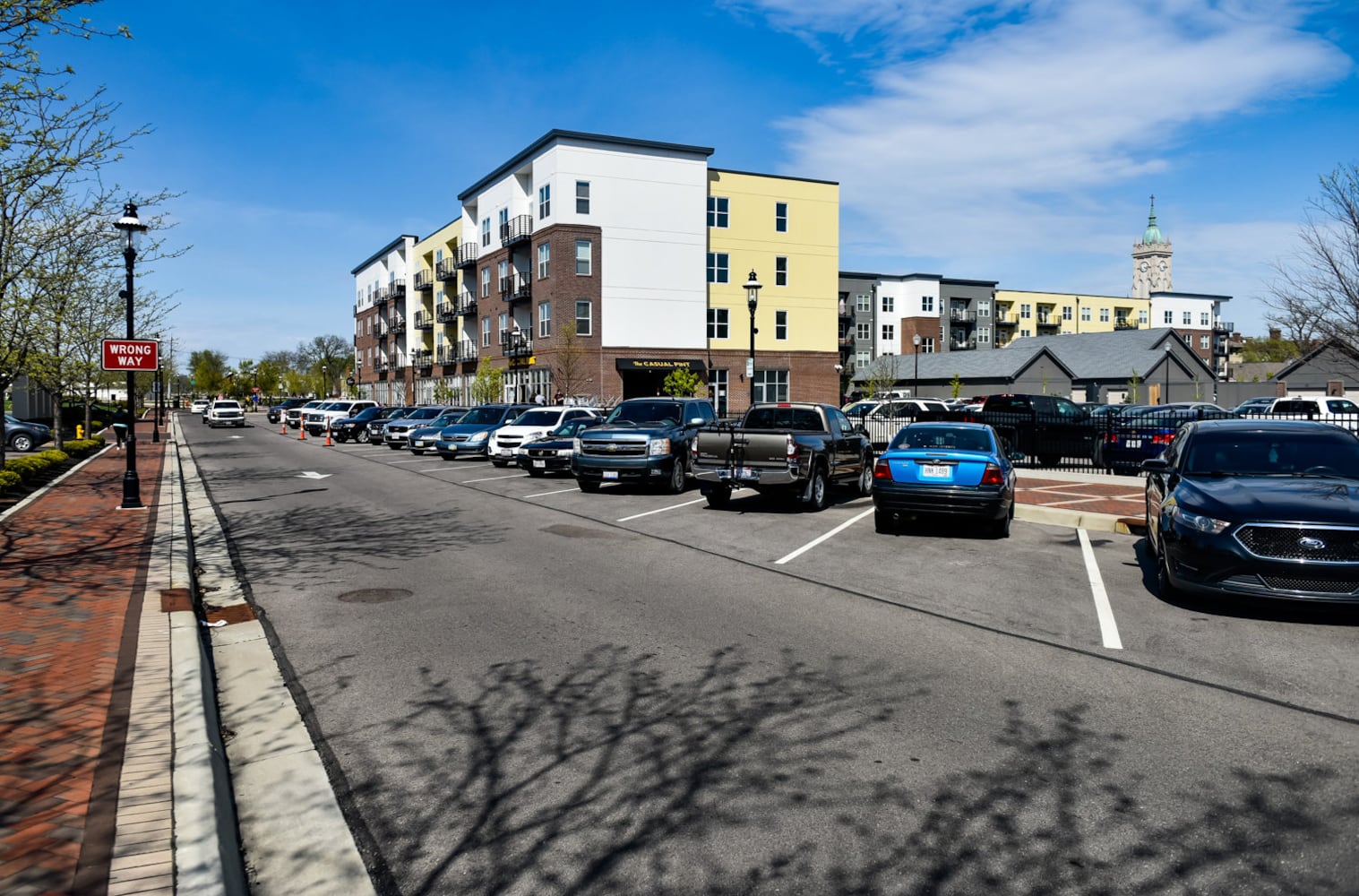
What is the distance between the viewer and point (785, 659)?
6695 millimetres

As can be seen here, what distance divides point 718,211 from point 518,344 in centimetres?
1461

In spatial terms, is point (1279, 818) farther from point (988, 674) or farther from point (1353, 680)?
point (1353, 680)

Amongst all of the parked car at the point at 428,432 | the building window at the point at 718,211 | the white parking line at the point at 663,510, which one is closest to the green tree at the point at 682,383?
the building window at the point at 718,211

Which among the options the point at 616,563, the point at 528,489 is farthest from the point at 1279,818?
the point at 528,489

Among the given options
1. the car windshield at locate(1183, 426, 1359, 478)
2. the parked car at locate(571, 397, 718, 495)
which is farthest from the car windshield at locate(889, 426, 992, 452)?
the parked car at locate(571, 397, 718, 495)

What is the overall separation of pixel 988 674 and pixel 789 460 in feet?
29.0

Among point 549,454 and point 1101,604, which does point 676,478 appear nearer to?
point 549,454

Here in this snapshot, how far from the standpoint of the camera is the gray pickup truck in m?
15.2

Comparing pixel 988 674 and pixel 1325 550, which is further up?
pixel 1325 550

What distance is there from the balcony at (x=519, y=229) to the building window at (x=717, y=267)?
35.4 ft

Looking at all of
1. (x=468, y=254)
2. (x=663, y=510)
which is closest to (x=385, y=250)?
(x=468, y=254)

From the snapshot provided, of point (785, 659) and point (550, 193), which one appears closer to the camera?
point (785, 659)

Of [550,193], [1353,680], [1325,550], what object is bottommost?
[1353,680]

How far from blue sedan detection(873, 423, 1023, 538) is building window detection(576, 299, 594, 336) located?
40773 mm
